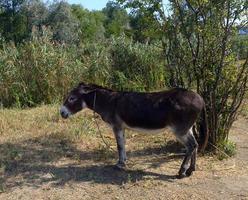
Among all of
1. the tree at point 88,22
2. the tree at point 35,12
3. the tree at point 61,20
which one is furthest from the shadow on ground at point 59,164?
the tree at point 35,12

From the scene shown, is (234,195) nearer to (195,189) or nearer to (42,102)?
(195,189)

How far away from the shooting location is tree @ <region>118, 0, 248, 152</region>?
6.80m

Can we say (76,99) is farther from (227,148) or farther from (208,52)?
(227,148)

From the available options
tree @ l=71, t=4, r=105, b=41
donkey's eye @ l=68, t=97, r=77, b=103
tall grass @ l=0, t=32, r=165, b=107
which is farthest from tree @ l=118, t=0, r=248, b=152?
tree @ l=71, t=4, r=105, b=41

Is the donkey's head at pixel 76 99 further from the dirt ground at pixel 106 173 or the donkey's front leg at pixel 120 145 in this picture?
the dirt ground at pixel 106 173

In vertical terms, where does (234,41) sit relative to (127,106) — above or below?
above

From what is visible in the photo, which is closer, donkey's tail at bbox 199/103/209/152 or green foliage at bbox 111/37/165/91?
donkey's tail at bbox 199/103/209/152

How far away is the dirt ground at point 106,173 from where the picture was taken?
580 cm

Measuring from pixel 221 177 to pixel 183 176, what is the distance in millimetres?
542

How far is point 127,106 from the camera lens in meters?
6.36

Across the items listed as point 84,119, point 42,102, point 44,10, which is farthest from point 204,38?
point 44,10

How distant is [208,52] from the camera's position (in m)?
7.02

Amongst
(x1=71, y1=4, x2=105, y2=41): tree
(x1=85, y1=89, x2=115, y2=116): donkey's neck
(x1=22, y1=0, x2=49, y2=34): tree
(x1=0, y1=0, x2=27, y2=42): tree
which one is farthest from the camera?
(x1=71, y1=4, x2=105, y2=41): tree

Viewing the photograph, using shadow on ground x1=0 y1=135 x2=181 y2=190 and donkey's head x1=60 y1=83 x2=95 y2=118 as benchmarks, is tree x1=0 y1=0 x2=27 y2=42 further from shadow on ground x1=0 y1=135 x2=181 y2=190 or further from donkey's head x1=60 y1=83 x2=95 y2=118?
donkey's head x1=60 y1=83 x2=95 y2=118
